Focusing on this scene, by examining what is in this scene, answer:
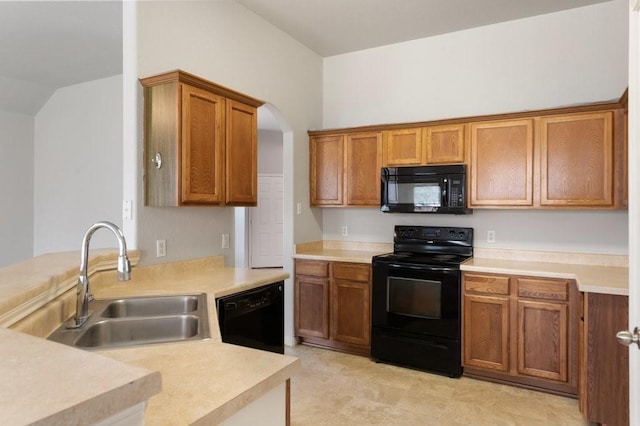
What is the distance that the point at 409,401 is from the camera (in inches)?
114

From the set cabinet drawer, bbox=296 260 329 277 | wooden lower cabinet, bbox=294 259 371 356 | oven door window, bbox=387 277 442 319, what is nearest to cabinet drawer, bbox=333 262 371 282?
wooden lower cabinet, bbox=294 259 371 356

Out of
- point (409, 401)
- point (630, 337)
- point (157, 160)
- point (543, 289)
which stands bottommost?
point (409, 401)

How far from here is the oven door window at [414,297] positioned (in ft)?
11.0

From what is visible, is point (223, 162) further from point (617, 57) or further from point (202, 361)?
point (617, 57)

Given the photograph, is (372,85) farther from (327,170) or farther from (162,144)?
(162,144)

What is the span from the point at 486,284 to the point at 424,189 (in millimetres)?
996

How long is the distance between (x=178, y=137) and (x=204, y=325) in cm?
127

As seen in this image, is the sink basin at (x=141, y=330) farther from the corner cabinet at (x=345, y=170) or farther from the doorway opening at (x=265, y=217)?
the doorway opening at (x=265, y=217)

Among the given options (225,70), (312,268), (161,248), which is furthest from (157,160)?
(312,268)

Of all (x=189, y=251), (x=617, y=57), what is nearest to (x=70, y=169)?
(x=189, y=251)

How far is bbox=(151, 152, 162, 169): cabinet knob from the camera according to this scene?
8.57 ft

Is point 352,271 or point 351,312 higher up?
point 352,271

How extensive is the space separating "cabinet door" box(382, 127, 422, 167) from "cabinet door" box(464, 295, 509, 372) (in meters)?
1.33

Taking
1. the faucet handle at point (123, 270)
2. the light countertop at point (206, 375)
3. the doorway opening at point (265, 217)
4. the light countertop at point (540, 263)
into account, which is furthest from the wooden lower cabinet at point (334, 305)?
the doorway opening at point (265, 217)
